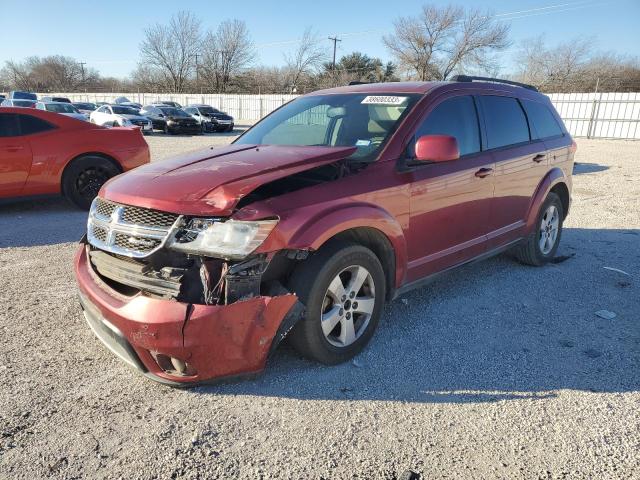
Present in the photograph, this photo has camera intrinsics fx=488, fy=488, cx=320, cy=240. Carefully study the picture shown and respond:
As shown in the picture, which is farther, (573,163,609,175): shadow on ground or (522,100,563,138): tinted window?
(573,163,609,175): shadow on ground

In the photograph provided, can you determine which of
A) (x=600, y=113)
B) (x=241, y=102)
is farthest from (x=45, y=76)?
(x=600, y=113)

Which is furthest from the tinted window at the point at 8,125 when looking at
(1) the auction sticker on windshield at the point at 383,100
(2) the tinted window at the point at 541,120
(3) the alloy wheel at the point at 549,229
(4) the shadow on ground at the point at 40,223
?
(3) the alloy wheel at the point at 549,229

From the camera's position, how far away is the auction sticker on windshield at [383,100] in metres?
3.82

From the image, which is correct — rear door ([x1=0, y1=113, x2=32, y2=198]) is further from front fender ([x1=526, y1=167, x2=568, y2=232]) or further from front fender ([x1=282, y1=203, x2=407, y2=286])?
front fender ([x1=526, y1=167, x2=568, y2=232])

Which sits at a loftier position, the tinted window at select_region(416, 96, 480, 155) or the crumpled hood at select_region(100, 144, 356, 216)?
the tinted window at select_region(416, 96, 480, 155)

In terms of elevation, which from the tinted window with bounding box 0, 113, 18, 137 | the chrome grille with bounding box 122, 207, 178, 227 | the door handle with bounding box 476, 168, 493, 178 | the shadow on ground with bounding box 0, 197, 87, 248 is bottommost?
the shadow on ground with bounding box 0, 197, 87, 248

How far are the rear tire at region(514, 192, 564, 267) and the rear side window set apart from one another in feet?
2.95

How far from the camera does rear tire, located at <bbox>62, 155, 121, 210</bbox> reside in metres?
7.52

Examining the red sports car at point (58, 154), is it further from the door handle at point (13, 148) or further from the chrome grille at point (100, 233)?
the chrome grille at point (100, 233)

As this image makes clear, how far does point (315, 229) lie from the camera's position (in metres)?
2.83

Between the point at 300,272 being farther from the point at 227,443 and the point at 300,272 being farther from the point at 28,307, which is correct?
the point at 28,307

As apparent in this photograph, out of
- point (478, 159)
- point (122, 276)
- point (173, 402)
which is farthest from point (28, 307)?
point (478, 159)

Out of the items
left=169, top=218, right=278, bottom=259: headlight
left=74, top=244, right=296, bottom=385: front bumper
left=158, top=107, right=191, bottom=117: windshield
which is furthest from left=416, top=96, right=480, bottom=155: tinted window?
left=158, top=107, right=191, bottom=117: windshield

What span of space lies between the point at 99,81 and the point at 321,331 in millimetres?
99385
